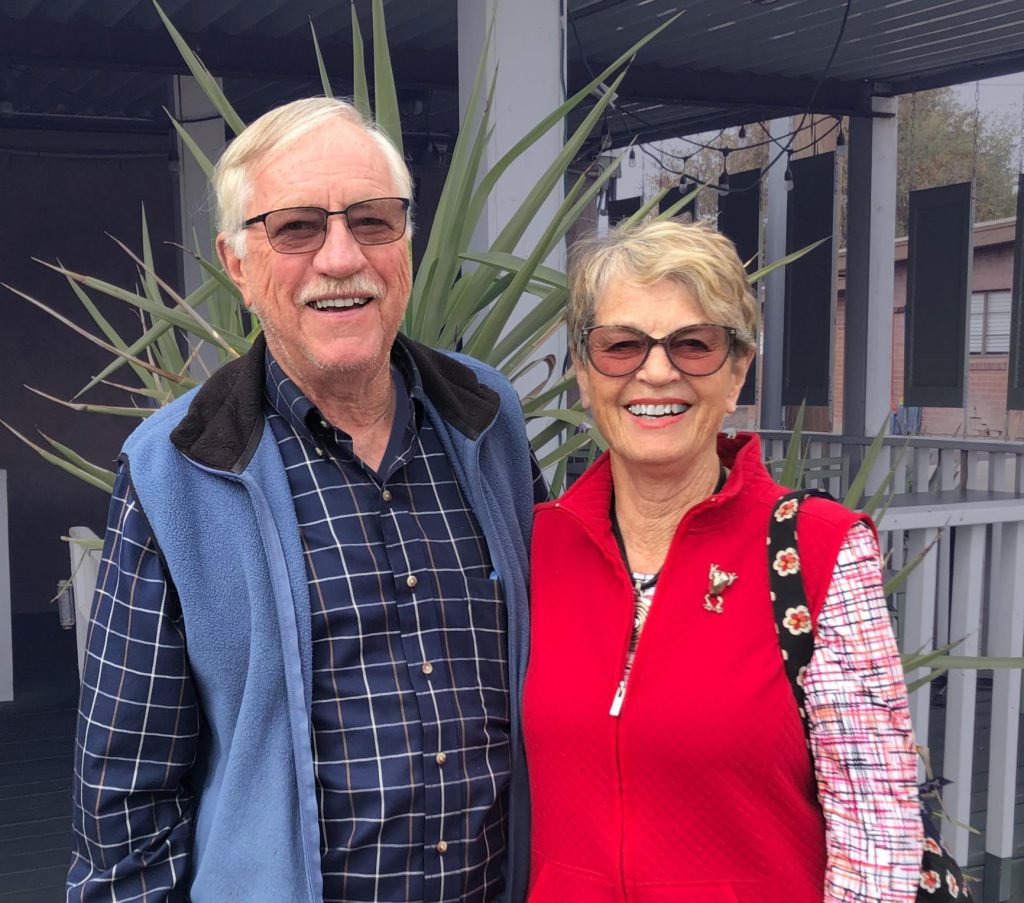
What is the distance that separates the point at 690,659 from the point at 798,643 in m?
0.11

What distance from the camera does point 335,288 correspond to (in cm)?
127

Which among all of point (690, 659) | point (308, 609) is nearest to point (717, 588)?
point (690, 659)

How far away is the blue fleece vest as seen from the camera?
45.7 inches

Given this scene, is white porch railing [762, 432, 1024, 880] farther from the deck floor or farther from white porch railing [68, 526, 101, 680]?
white porch railing [68, 526, 101, 680]

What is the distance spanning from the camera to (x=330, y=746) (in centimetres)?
122

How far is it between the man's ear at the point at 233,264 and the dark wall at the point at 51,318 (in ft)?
21.0

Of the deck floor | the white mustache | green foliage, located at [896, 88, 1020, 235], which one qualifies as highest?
green foliage, located at [896, 88, 1020, 235]

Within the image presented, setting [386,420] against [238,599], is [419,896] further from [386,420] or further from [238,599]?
[386,420]

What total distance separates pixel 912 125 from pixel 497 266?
2870 cm

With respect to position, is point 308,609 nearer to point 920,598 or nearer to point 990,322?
point 920,598

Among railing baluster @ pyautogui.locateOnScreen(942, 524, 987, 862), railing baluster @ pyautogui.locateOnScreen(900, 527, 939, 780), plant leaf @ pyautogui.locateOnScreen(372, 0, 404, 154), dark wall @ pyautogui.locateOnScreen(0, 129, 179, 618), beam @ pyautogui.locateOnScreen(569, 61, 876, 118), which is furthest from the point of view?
dark wall @ pyautogui.locateOnScreen(0, 129, 179, 618)

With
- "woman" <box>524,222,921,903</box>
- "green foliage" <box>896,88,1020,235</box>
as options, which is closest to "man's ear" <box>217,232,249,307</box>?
"woman" <box>524,222,921,903</box>

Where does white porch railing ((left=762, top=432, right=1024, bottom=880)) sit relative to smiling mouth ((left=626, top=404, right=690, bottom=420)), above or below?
below

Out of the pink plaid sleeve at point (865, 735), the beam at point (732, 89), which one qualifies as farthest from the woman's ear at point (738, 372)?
the beam at point (732, 89)
